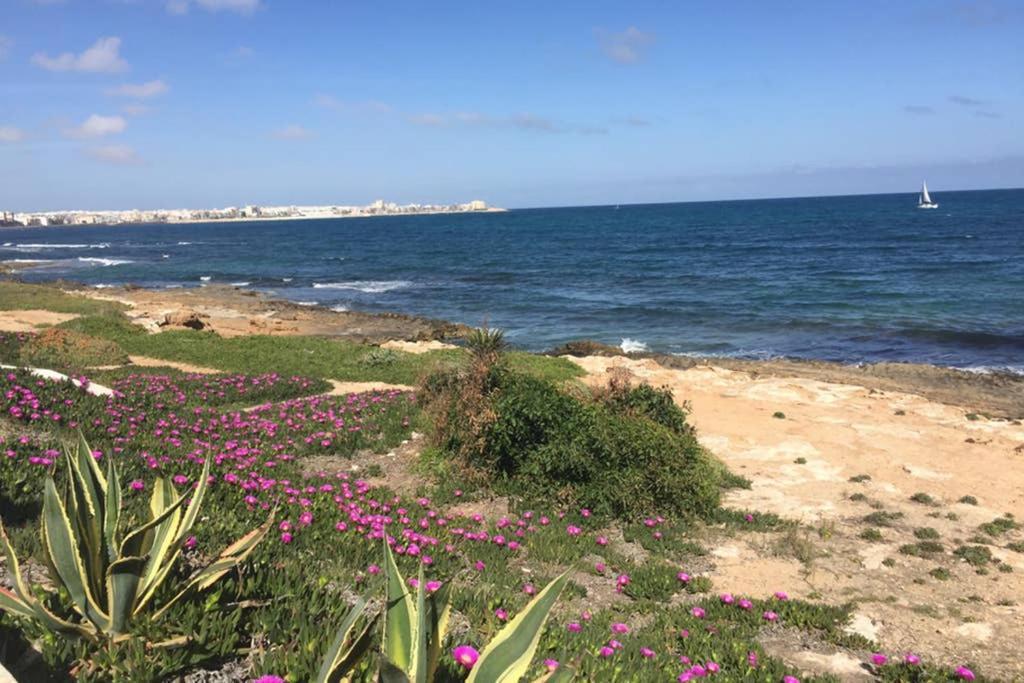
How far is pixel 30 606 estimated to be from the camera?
323cm

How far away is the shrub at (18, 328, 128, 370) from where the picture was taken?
55.5ft

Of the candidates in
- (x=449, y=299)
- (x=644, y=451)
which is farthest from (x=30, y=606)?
(x=449, y=299)

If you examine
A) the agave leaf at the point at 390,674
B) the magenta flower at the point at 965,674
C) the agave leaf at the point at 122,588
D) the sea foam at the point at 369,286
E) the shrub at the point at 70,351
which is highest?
the agave leaf at the point at 390,674

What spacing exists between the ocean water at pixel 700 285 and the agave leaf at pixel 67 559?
1078 inches

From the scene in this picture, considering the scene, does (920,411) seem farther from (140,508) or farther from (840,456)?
(140,508)

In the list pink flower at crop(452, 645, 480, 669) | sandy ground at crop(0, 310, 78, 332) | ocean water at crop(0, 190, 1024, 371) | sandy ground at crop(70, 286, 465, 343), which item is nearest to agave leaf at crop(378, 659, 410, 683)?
pink flower at crop(452, 645, 480, 669)

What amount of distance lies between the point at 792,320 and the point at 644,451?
27.3m

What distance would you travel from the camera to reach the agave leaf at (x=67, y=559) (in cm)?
333

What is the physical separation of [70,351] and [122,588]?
17.6 meters

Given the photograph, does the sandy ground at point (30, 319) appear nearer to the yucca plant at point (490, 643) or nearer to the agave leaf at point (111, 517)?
the agave leaf at point (111, 517)

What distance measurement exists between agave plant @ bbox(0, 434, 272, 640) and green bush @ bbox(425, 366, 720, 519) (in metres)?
5.59

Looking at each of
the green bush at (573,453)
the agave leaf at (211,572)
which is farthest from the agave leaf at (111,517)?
the green bush at (573,453)

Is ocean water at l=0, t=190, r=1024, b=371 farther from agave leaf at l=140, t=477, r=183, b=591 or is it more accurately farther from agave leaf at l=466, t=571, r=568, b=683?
agave leaf at l=140, t=477, r=183, b=591

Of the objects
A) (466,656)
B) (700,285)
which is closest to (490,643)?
(466,656)
